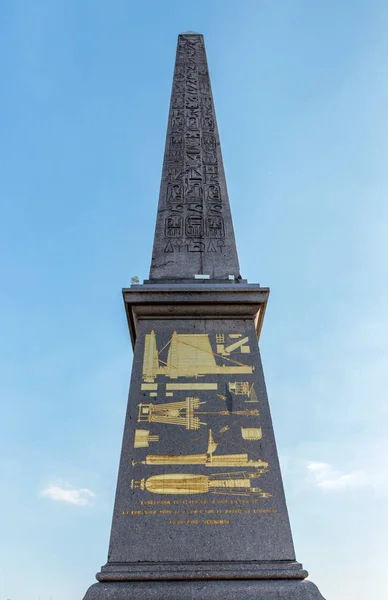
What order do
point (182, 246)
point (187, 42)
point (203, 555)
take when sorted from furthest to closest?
point (187, 42), point (182, 246), point (203, 555)

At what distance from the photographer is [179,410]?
479 centimetres

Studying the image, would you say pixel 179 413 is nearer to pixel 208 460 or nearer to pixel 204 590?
pixel 208 460

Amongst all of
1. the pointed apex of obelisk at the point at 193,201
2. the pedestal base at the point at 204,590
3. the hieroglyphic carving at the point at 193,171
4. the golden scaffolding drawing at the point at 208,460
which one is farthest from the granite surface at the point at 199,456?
the hieroglyphic carving at the point at 193,171

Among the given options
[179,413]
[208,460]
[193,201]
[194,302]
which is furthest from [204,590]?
[193,201]

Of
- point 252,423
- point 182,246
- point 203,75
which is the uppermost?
point 203,75

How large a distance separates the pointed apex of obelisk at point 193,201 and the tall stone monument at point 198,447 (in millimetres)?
24

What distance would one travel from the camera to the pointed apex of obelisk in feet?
21.0

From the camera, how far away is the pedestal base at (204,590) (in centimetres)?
356

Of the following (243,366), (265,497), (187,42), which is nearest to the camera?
(265,497)

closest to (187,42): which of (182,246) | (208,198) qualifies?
(208,198)

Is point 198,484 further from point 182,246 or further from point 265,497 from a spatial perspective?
point 182,246

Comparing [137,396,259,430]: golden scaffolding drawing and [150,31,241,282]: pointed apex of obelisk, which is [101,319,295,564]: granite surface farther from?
[150,31,241,282]: pointed apex of obelisk

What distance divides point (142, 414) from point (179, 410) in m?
0.32

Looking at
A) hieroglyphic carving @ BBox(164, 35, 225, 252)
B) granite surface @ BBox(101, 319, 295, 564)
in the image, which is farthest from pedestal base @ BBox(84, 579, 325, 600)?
hieroglyphic carving @ BBox(164, 35, 225, 252)
